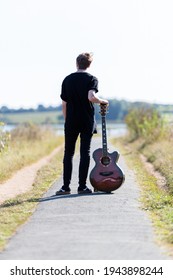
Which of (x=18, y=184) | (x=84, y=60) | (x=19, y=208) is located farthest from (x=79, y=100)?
(x=18, y=184)

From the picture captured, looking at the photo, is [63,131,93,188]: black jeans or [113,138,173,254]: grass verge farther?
[63,131,93,188]: black jeans

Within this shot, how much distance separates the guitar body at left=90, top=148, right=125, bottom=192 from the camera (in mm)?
12844

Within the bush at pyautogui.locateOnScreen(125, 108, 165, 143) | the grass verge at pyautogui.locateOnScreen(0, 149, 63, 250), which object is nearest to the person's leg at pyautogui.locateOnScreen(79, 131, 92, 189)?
the grass verge at pyautogui.locateOnScreen(0, 149, 63, 250)

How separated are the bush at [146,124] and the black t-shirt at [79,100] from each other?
57.5 ft

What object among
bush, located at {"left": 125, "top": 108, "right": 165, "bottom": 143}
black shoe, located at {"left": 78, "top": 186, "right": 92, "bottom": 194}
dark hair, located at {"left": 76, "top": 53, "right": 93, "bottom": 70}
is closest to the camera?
dark hair, located at {"left": 76, "top": 53, "right": 93, "bottom": 70}

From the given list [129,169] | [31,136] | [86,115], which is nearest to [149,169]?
[129,169]

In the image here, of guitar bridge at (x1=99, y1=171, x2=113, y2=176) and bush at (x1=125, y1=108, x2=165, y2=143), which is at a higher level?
guitar bridge at (x1=99, y1=171, x2=113, y2=176)

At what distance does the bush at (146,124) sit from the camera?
31.3 m

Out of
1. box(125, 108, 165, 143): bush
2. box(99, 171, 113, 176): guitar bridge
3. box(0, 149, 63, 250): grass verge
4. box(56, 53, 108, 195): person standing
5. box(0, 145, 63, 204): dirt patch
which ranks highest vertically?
box(56, 53, 108, 195): person standing

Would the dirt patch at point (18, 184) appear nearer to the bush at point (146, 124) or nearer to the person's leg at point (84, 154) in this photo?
the person's leg at point (84, 154)

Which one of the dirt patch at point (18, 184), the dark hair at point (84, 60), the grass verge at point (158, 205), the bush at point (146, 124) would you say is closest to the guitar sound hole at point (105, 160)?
the grass verge at point (158, 205)

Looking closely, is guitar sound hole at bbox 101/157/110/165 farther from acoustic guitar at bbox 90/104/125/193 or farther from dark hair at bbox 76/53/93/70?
dark hair at bbox 76/53/93/70

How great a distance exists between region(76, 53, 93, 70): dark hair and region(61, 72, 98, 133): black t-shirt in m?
0.11
